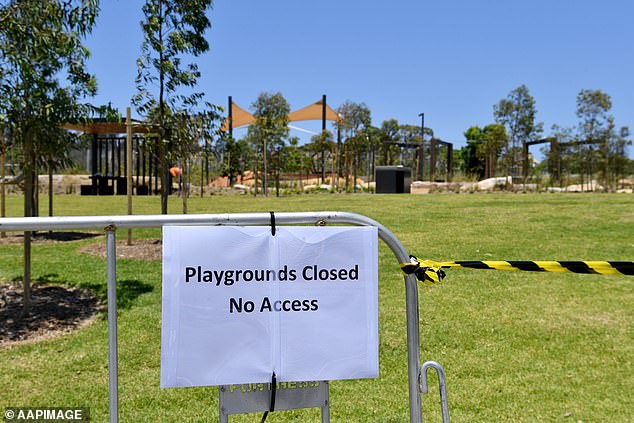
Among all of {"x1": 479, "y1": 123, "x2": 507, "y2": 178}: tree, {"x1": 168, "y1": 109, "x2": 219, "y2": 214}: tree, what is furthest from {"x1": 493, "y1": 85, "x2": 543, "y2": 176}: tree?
{"x1": 168, "y1": 109, "x2": 219, "y2": 214}: tree

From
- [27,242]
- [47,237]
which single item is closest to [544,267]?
[27,242]

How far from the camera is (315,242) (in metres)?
2.19

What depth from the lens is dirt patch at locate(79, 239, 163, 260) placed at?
8469 mm

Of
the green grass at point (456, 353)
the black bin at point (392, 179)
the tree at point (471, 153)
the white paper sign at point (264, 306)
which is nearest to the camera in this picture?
the white paper sign at point (264, 306)

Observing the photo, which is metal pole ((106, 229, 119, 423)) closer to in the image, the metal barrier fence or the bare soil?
the metal barrier fence

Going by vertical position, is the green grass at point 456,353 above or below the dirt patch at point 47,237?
below

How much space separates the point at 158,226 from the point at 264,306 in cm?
54

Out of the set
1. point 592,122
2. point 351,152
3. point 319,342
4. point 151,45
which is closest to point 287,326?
point 319,342

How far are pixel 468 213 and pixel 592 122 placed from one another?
19.6m

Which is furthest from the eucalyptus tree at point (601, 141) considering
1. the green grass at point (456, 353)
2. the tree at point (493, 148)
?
the green grass at point (456, 353)

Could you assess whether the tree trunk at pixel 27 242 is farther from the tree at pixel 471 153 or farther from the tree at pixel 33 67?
the tree at pixel 471 153

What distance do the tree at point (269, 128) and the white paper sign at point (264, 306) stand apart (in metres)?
23.5

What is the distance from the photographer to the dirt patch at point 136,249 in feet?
27.8

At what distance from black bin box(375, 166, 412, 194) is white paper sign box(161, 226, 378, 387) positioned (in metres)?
24.3
